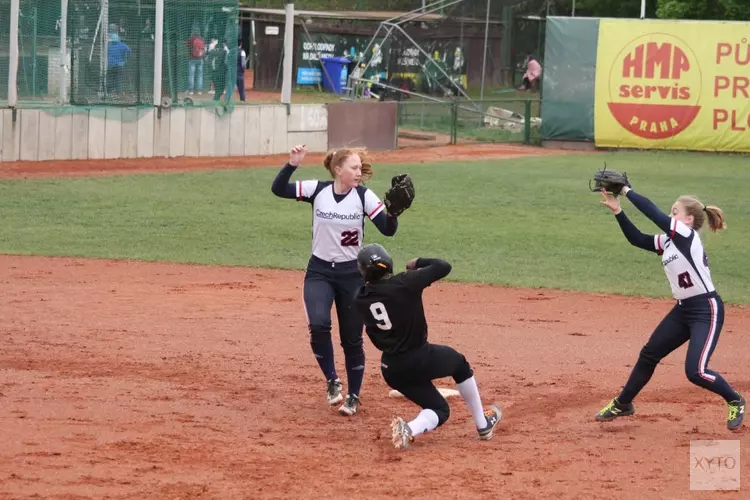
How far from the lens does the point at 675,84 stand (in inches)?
1091

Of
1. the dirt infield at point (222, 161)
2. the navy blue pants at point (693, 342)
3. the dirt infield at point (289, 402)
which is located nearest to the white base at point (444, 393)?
the dirt infield at point (289, 402)

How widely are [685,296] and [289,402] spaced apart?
9.58 ft

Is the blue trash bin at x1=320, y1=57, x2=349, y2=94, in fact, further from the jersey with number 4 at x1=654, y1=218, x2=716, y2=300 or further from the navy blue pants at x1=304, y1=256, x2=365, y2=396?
the jersey with number 4 at x1=654, y1=218, x2=716, y2=300

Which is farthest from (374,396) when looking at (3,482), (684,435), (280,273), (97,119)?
(97,119)

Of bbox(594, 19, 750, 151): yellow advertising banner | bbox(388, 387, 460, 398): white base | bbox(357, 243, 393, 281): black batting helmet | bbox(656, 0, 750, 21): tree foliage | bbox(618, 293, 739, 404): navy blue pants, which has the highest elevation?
bbox(656, 0, 750, 21): tree foliage

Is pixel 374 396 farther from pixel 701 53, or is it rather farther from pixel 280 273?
pixel 701 53

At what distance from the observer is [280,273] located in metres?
13.7

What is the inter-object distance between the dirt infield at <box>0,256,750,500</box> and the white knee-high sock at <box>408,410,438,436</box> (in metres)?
0.13

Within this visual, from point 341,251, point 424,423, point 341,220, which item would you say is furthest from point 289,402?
point 424,423

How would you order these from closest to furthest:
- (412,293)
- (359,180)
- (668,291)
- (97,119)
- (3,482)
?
(3,482), (412,293), (359,180), (668,291), (97,119)

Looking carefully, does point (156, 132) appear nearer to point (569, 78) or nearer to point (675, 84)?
point (569, 78)

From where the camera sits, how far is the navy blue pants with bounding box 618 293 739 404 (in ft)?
24.0

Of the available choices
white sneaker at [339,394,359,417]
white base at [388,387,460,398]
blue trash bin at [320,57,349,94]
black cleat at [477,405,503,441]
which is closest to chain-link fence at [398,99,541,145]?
blue trash bin at [320,57,349,94]

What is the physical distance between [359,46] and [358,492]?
3472cm
